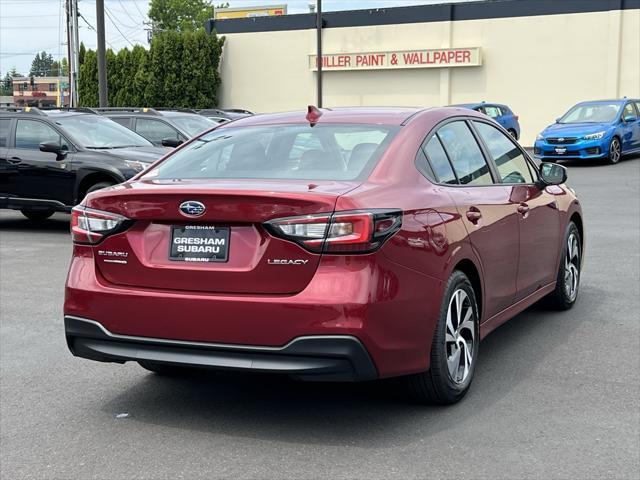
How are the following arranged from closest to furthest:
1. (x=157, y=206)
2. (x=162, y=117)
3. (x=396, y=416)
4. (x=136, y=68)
Answer: (x=157, y=206), (x=396, y=416), (x=162, y=117), (x=136, y=68)

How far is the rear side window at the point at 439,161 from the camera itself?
16.9 feet

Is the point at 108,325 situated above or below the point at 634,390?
above

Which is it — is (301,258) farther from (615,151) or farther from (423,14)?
(423,14)

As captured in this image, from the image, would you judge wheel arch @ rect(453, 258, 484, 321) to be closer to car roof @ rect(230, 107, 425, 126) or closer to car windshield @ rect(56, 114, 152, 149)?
car roof @ rect(230, 107, 425, 126)

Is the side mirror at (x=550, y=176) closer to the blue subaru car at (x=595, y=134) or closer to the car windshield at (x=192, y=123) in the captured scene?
the car windshield at (x=192, y=123)

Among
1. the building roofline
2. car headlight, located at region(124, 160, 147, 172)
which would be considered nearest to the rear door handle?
car headlight, located at region(124, 160, 147, 172)

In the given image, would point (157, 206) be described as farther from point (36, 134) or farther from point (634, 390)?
point (36, 134)

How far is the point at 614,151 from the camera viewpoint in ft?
76.8

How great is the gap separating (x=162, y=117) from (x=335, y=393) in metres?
12.9

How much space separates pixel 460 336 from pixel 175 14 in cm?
9946

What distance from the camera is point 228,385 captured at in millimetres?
5422

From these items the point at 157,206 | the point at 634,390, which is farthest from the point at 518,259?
the point at 157,206

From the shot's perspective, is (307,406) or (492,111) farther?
(492,111)

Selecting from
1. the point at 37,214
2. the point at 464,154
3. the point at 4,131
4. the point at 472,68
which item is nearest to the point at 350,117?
the point at 464,154
